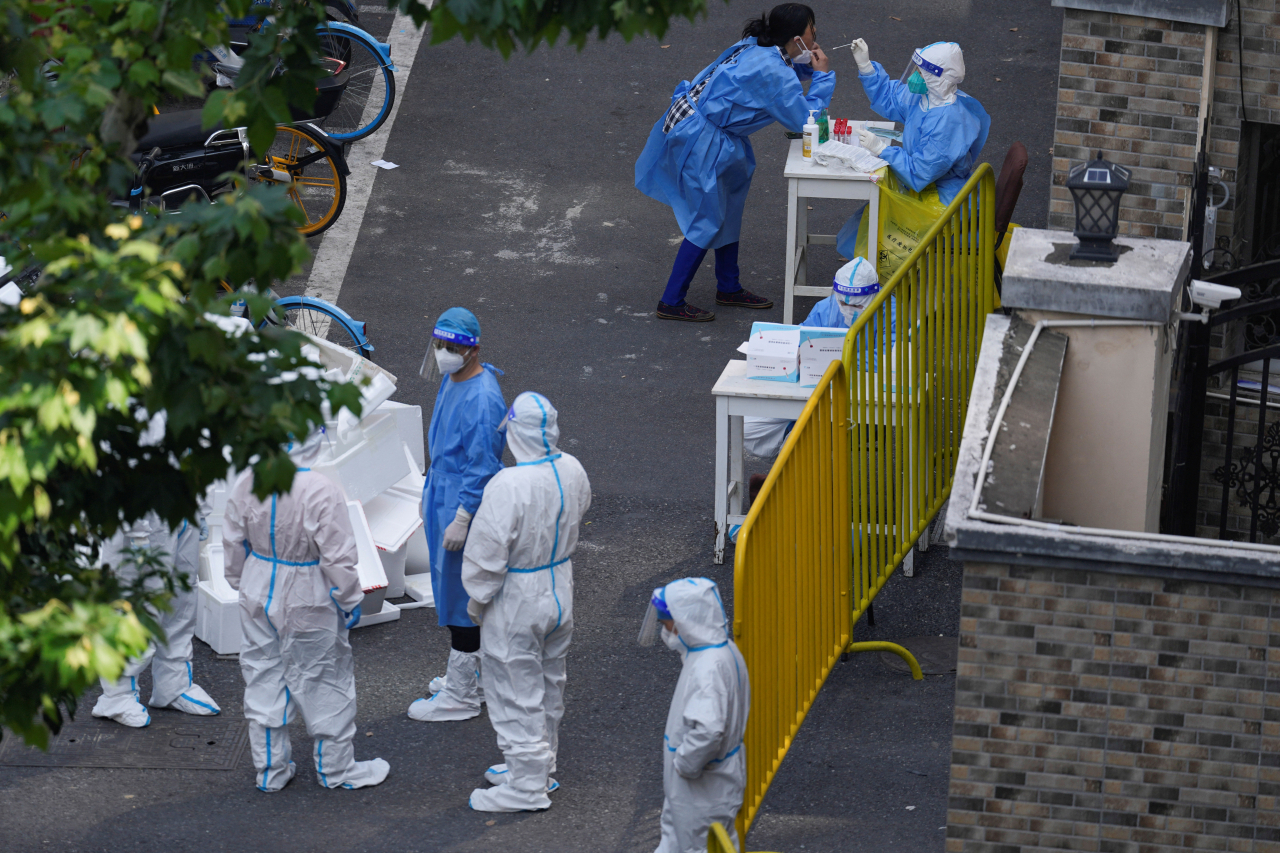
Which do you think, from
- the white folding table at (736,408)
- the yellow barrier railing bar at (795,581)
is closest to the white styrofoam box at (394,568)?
the white folding table at (736,408)

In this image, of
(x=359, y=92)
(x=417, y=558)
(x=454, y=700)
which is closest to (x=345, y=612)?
(x=454, y=700)

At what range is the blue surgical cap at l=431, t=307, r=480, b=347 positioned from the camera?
696cm

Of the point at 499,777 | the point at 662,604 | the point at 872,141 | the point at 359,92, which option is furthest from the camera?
the point at 359,92

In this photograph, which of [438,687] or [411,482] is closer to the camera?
[438,687]

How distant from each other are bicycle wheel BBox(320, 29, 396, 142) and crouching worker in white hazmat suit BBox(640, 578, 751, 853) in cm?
780

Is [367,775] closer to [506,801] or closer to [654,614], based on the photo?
[506,801]

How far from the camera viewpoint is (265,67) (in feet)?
13.0

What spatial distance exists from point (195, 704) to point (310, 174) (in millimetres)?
5595

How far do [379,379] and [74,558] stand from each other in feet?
13.6

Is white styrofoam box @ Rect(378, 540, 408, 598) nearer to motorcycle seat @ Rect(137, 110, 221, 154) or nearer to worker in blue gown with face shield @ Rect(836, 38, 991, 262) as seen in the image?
motorcycle seat @ Rect(137, 110, 221, 154)

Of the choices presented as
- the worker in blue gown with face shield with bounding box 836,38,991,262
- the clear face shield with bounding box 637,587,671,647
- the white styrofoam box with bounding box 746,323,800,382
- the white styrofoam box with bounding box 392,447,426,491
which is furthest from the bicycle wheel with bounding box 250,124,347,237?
the clear face shield with bounding box 637,587,671,647

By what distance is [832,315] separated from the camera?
28.0ft

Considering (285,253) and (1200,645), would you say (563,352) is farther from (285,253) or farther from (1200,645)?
(285,253)

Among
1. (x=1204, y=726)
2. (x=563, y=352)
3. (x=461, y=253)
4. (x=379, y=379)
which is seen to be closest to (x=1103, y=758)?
(x=1204, y=726)
